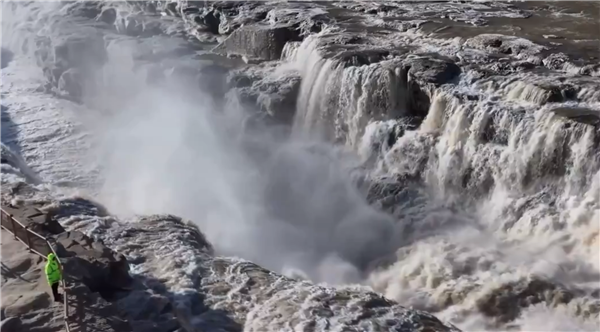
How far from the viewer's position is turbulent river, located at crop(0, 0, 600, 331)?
10477 mm

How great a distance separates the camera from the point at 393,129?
13562 millimetres

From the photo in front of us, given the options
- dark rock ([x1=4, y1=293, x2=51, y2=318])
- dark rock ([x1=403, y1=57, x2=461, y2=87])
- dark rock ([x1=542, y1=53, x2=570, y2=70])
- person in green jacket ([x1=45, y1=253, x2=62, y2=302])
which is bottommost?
dark rock ([x1=4, y1=293, x2=51, y2=318])

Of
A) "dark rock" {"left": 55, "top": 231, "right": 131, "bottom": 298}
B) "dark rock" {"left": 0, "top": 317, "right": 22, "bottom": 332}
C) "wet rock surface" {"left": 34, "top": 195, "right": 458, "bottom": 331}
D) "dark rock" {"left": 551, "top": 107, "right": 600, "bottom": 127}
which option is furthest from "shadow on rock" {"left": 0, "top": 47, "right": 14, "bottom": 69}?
"dark rock" {"left": 551, "top": 107, "right": 600, "bottom": 127}

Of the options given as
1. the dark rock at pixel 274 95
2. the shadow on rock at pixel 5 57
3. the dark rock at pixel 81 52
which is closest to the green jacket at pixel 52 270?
the dark rock at pixel 274 95

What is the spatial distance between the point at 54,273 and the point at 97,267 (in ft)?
2.57

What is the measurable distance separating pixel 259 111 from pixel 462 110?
528cm

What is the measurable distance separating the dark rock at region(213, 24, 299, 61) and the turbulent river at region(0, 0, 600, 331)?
0.16ft

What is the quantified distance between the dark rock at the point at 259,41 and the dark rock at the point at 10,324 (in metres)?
10.7

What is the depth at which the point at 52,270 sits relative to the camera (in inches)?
322

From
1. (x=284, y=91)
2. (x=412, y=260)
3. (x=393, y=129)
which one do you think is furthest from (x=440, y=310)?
(x=284, y=91)

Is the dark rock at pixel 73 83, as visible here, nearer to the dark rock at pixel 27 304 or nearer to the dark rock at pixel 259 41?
the dark rock at pixel 259 41

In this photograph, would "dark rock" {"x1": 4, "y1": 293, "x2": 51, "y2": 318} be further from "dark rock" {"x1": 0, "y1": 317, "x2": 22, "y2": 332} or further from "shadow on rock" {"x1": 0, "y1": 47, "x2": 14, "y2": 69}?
"shadow on rock" {"x1": 0, "y1": 47, "x2": 14, "y2": 69}

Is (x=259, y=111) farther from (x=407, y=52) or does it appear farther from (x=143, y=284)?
(x=143, y=284)

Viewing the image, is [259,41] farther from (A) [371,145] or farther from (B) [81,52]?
(B) [81,52]
